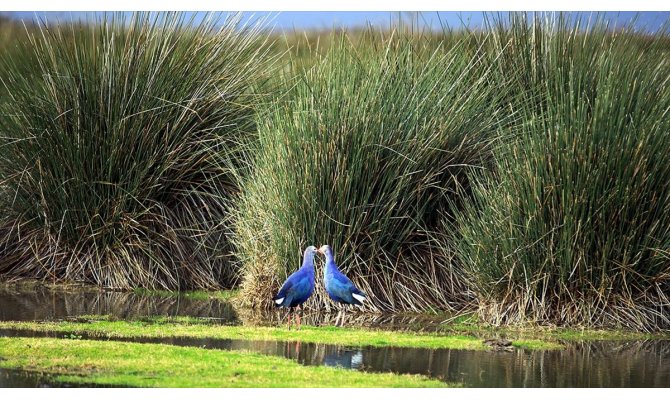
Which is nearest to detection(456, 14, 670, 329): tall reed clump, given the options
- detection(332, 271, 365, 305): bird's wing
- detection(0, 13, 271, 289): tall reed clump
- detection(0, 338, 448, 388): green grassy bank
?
detection(332, 271, 365, 305): bird's wing

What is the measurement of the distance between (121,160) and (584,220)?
18.4 feet

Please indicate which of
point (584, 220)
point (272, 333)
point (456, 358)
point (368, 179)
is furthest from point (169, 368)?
point (584, 220)

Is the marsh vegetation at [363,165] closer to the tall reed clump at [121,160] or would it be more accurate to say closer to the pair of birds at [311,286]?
the tall reed clump at [121,160]

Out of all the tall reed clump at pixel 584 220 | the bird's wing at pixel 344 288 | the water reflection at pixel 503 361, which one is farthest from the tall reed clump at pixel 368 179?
the water reflection at pixel 503 361

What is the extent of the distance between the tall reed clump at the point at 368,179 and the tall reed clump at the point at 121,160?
120 centimetres

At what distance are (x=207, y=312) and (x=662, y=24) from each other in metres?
6.66

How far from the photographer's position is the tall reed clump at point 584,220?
35.6ft

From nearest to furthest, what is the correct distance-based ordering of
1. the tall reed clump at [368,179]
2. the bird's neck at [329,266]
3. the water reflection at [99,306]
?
the bird's neck at [329,266] → the water reflection at [99,306] → the tall reed clump at [368,179]

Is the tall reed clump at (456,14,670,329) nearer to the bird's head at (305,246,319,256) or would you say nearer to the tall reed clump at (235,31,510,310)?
the tall reed clump at (235,31,510,310)

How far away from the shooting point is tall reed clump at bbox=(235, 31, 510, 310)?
11.8 metres

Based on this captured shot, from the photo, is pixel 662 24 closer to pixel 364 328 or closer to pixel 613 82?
pixel 613 82

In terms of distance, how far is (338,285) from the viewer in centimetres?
1077

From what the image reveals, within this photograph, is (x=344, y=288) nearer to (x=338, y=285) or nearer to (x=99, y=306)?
(x=338, y=285)

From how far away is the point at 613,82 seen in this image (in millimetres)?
11195
